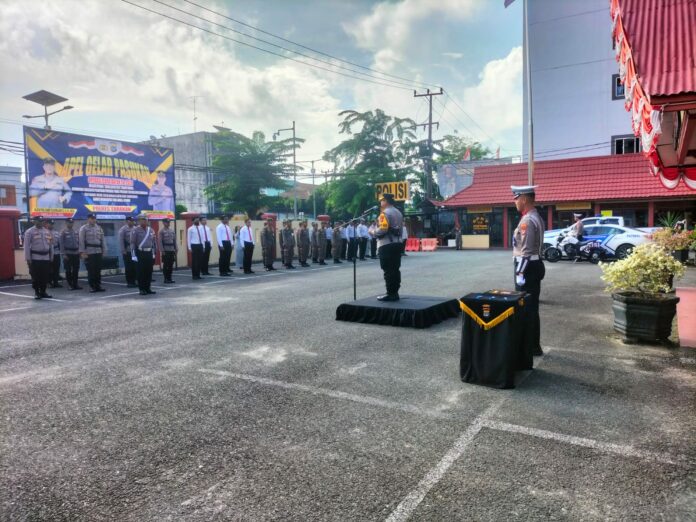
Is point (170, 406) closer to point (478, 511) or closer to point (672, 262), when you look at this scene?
point (478, 511)

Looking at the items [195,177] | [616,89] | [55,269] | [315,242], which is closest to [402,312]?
[55,269]

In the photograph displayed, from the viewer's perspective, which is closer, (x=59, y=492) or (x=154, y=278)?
(x=59, y=492)

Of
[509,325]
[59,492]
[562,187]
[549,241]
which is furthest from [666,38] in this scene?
[562,187]

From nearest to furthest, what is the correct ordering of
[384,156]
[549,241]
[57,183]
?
1. [57,183]
2. [549,241]
3. [384,156]

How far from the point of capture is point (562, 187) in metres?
29.8

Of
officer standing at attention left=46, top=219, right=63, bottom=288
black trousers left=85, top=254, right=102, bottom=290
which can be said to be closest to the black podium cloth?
black trousers left=85, top=254, right=102, bottom=290

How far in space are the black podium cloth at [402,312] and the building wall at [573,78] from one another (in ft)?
97.9

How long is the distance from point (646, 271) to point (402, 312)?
11.4 ft

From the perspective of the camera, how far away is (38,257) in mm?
12086

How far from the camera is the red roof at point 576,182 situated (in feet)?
88.8

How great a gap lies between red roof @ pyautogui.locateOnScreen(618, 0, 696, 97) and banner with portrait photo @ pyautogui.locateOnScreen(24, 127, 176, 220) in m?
15.5

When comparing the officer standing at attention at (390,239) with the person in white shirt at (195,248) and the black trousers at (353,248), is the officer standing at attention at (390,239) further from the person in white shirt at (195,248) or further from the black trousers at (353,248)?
the person in white shirt at (195,248)

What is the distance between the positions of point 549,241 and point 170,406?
21.2 meters

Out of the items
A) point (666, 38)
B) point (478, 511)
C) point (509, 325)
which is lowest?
point (478, 511)
